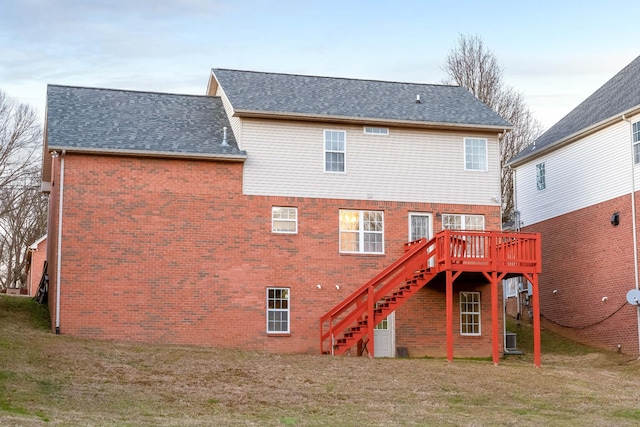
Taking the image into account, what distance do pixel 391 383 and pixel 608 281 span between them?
12.6m

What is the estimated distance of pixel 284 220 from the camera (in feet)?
104

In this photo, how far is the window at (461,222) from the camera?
32.8m

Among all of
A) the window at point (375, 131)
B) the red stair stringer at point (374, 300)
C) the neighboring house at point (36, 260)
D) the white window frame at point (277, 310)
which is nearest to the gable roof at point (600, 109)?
the window at point (375, 131)

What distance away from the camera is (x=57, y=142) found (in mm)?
29641

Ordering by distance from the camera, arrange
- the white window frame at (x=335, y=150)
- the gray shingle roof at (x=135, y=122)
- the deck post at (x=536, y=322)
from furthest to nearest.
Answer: the white window frame at (x=335, y=150) < the gray shingle roof at (x=135, y=122) < the deck post at (x=536, y=322)

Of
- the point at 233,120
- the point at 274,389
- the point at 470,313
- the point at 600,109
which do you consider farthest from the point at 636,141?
the point at 274,389

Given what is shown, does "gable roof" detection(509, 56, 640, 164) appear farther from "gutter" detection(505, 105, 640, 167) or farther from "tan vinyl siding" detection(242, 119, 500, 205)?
"tan vinyl siding" detection(242, 119, 500, 205)

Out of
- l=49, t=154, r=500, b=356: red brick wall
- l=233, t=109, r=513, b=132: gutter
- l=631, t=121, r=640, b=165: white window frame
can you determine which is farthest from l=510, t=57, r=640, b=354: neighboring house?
l=49, t=154, r=500, b=356: red brick wall

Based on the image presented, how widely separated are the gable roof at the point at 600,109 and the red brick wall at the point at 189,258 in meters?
8.96

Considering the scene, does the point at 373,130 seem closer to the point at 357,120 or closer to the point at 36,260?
the point at 357,120

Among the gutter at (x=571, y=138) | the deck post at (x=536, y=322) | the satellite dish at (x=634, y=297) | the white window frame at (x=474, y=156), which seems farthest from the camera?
the white window frame at (x=474, y=156)

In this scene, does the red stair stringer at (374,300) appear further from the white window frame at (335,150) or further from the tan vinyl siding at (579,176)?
the tan vinyl siding at (579,176)

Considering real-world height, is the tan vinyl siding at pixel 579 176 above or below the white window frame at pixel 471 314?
above

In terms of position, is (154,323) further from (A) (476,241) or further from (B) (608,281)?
(B) (608,281)
